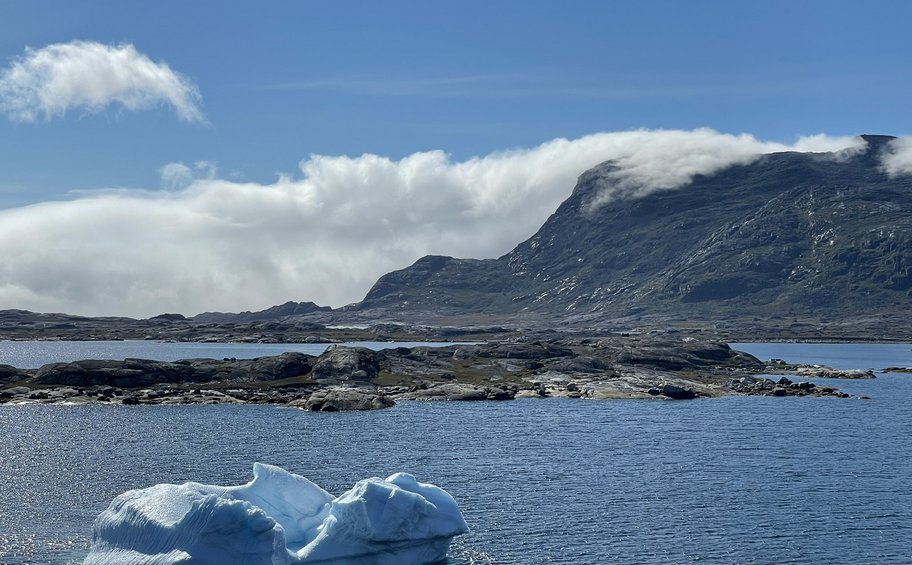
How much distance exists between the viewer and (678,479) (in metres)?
70.6

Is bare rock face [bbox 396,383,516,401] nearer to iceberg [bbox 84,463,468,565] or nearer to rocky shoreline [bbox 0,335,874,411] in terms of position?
rocky shoreline [bbox 0,335,874,411]

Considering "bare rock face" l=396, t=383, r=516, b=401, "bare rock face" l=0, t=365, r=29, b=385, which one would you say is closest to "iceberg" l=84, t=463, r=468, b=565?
"bare rock face" l=396, t=383, r=516, b=401

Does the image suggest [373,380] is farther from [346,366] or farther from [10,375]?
[10,375]

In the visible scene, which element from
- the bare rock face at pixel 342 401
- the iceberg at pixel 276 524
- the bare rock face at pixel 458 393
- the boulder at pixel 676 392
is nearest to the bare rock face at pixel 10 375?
the bare rock face at pixel 342 401

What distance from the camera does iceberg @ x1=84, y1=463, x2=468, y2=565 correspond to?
4125cm

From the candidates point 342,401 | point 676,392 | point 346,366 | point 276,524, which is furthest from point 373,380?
point 276,524

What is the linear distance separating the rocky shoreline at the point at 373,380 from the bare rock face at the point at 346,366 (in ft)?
0.61

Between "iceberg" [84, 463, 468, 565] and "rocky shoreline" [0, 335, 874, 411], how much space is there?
64.6 m

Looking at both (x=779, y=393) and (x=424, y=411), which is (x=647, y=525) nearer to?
(x=424, y=411)

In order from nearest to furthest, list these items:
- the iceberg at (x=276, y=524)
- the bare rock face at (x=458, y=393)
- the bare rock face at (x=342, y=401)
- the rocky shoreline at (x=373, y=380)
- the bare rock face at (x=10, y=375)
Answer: the iceberg at (x=276, y=524) → the bare rock face at (x=342, y=401) → the rocky shoreline at (x=373, y=380) → the bare rock face at (x=458, y=393) → the bare rock face at (x=10, y=375)

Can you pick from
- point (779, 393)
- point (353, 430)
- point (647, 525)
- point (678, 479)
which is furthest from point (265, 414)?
point (779, 393)

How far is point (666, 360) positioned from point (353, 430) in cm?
8659

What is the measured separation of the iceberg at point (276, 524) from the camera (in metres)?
41.2

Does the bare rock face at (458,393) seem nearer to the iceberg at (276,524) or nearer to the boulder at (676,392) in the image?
the boulder at (676,392)
